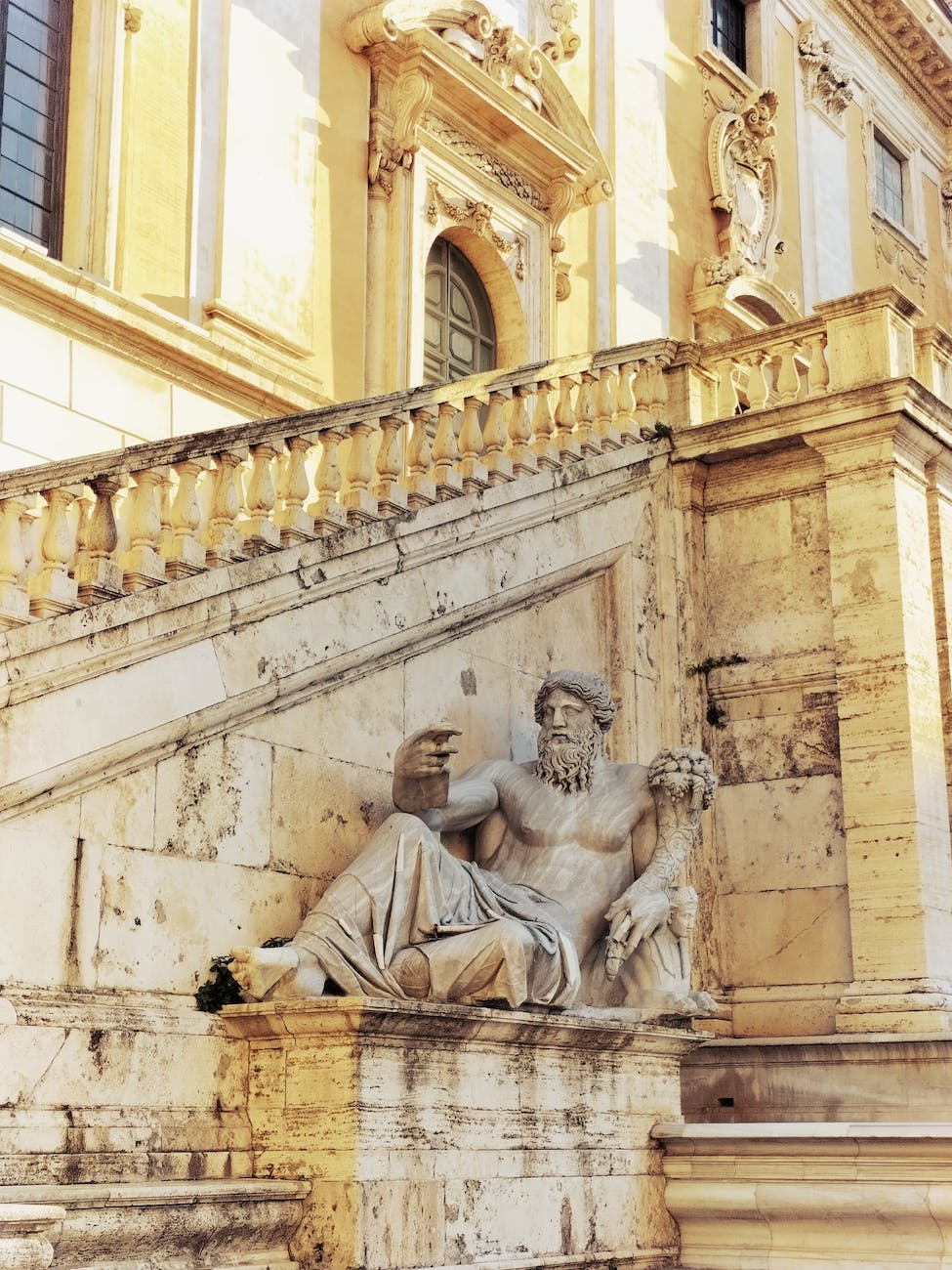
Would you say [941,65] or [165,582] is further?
[941,65]

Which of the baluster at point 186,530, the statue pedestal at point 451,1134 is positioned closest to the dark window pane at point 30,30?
the baluster at point 186,530

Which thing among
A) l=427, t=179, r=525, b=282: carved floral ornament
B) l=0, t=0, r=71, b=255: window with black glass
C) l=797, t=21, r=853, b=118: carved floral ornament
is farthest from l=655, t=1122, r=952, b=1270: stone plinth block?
l=797, t=21, r=853, b=118: carved floral ornament

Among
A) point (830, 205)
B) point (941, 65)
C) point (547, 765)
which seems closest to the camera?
point (547, 765)

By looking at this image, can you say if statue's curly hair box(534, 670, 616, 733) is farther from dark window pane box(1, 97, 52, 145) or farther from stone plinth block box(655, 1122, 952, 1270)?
dark window pane box(1, 97, 52, 145)

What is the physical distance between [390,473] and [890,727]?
3.53m

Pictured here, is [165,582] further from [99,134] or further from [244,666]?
[99,134]

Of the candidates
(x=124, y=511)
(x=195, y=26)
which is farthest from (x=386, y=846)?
(x=195, y=26)

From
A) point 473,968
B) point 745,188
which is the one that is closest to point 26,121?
point 473,968

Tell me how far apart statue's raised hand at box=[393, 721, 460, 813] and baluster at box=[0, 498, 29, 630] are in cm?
188

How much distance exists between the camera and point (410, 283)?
1384 centimetres

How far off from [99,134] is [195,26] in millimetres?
1295

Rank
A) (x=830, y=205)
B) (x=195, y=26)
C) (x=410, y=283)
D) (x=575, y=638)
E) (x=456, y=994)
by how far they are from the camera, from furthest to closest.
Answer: (x=830, y=205), (x=410, y=283), (x=195, y=26), (x=575, y=638), (x=456, y=994)

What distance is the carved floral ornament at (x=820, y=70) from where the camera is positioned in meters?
20.4

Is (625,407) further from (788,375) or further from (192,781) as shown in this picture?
(192,781)
